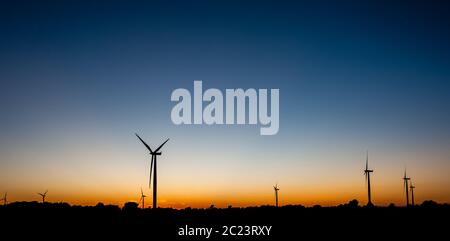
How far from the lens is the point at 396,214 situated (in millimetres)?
76562

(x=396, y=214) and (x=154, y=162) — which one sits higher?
(x=154, y=162)

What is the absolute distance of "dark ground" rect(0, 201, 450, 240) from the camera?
199 ft
